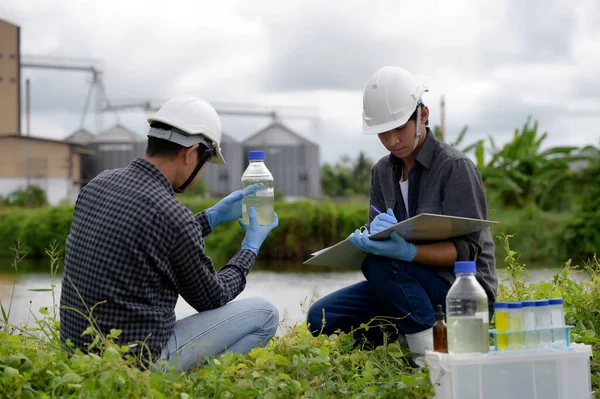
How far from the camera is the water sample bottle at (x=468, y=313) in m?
3.17

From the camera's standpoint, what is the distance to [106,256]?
3.24m

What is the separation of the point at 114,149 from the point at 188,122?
47422 millimetres

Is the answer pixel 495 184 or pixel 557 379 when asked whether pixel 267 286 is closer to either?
pixel 495 184

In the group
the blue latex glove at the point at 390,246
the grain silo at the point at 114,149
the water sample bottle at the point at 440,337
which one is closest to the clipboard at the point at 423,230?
the blue latex glove at the point at 390,246

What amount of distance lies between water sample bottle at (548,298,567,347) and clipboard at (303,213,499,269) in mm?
452

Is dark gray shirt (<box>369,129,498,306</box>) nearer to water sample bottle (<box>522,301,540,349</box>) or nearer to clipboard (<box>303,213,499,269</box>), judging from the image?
clipboard (<box>303,213,499,269</box>)

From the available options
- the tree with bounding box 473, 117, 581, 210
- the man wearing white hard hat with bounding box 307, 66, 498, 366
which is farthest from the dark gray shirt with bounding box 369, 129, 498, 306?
the tree with bounding box 473, 117, 581, 210

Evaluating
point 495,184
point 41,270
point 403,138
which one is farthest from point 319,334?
point 495,184

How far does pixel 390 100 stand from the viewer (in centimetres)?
400

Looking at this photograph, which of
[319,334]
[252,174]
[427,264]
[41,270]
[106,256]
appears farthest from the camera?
[41,270]

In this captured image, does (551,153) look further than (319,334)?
Yes

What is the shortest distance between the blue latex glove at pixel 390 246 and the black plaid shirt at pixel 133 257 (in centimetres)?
76

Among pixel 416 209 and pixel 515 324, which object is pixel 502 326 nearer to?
pixel 515 324

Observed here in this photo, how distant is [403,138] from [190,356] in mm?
1478
